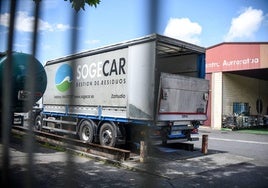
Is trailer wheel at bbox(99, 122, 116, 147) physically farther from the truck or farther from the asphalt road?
the asphalt road

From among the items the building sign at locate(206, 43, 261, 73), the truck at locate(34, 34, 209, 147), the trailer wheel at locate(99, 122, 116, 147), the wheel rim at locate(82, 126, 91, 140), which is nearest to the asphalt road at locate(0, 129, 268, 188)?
the truck at locate(34, 34, 209, 147)

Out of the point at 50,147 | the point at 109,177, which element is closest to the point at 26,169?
the point at 109,177

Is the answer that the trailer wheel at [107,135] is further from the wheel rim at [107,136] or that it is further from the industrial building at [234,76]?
the industrial building at [234,76]

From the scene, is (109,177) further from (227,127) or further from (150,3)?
(227,127)

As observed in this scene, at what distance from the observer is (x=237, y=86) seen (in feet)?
67.5

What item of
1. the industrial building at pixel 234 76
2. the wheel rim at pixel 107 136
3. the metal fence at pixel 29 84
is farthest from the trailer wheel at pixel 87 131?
the industrial building at pixel 234 76

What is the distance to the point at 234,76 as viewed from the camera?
20.3 metres

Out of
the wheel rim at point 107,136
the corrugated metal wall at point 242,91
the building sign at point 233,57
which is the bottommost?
the wheel rim at point 107,136

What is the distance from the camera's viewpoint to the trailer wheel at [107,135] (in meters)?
8.89

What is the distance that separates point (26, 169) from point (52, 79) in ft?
35.3

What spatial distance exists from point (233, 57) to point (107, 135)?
12.4 metres

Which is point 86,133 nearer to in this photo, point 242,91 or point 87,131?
point 87,131

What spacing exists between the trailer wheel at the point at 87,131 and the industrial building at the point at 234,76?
11.7 m

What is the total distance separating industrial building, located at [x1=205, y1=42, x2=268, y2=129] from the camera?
18.2 metres
